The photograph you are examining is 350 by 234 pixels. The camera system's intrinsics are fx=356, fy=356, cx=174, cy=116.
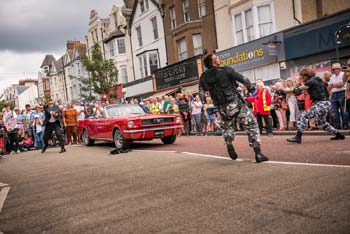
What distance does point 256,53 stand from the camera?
20.4m

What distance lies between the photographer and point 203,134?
15.3 metres

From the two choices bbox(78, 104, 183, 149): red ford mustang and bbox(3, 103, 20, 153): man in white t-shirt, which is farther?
bbox(3, 103, 20, 153): man in white t-shirt

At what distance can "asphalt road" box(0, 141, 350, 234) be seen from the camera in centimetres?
342

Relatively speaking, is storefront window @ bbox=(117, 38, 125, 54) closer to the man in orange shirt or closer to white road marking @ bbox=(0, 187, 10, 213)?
the man in orange shirt

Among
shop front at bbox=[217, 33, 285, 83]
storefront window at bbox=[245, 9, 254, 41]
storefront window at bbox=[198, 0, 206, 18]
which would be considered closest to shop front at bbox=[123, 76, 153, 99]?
storefront window at bbox=[198, 0, 206, 18]

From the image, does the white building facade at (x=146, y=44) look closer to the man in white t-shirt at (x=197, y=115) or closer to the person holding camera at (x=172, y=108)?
Result: the person holding camera at (x=172, y=108)

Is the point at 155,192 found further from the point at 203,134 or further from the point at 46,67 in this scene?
the point at 46,67

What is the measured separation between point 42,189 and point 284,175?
3910mm

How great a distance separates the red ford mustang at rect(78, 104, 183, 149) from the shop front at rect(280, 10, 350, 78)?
8449 millimetres

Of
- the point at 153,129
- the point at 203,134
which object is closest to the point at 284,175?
the point at 153,129

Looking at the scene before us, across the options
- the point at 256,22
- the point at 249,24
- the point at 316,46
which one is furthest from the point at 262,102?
the point at 249,24

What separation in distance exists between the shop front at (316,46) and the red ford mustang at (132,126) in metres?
8.45

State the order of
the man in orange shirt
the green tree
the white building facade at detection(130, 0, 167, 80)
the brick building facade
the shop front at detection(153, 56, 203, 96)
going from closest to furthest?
the man in orange shirt, the brick building facade, the shop front at detection(153, 56, 203, 96), the white building facade at detection(130, 0, 167, 80), the green tree

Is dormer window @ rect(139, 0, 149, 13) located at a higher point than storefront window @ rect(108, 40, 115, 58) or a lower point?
higher
